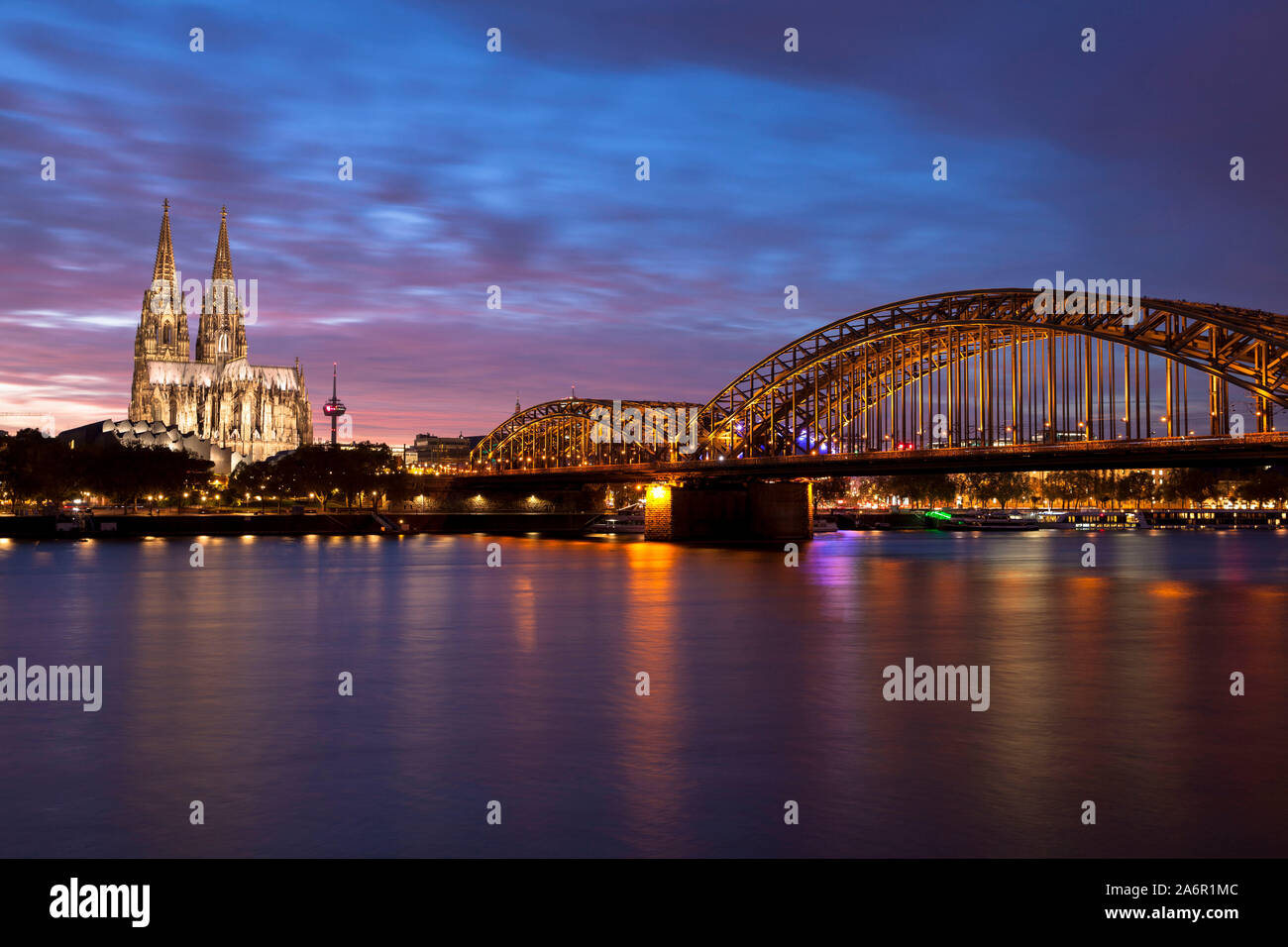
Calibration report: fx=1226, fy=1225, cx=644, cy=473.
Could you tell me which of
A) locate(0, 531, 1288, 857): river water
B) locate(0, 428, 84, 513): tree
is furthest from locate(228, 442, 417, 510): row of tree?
locate(0, 531, 1288, 857): river water

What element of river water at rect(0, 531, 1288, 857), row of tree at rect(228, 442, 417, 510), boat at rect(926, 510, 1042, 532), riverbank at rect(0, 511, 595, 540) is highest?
row of tree at rect(228, 442, 417, 510)

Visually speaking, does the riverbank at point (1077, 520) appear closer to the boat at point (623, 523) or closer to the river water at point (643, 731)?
the boat at point (623, 523)

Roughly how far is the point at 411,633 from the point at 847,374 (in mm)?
72016

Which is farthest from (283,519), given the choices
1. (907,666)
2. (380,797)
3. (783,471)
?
(380,797)

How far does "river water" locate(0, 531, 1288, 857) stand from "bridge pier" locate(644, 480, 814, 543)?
2552 inches

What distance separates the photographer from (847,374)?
A: 102m

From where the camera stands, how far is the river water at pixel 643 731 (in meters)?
13.3

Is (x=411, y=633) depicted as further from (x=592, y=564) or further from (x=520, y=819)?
(x=592, y=564)

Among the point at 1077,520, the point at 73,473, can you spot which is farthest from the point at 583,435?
the point at 1077,520

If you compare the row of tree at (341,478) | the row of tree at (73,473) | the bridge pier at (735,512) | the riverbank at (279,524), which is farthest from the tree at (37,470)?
the bridge pier at (735,512)

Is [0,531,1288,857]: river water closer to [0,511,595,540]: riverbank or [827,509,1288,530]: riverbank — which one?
[0,511,595,540]: riverbank

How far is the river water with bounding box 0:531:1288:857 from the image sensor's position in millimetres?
13258

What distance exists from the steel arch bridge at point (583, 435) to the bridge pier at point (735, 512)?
47.1 feet

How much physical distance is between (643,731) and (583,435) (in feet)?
462
